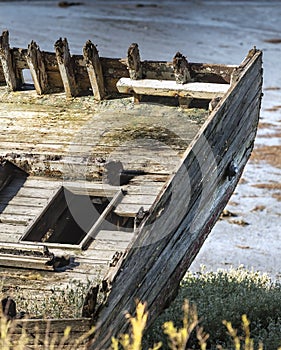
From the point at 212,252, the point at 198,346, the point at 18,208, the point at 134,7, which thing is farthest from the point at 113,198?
the point at 134,7

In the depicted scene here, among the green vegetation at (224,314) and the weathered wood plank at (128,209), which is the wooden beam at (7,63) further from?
the weathered wood plank at (128,209)

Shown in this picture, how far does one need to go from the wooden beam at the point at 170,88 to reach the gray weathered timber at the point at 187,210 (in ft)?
1.55

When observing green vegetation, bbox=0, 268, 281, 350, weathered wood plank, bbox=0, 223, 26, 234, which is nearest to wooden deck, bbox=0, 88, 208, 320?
weathered wood plank, bbox=0, 223, 26, 234

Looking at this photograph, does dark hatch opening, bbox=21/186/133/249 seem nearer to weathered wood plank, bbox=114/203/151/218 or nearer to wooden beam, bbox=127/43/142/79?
weathered wood plank, bbox=114/203/151/218

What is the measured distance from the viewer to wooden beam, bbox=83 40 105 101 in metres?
10.9

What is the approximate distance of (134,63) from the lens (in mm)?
10859

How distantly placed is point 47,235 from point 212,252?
202 inches

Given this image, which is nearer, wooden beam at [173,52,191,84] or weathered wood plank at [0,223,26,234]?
weathered wood plank at [0,223,26,234]

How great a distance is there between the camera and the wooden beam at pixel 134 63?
426 inches

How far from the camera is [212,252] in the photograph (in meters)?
14.1

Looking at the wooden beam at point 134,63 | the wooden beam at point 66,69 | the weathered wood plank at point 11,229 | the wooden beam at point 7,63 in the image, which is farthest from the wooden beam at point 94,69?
the weathered wood plank at point 11,229

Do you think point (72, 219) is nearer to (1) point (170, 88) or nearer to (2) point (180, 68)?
(1) point (170, 88)

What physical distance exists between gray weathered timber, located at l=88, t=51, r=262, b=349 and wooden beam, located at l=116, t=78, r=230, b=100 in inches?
18.7

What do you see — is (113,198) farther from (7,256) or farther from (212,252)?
(212,252)
